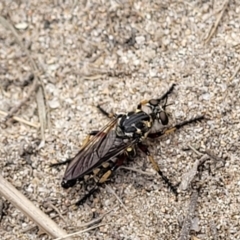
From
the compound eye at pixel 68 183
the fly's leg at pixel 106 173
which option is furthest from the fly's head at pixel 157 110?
the compound eye at pixel 68 183

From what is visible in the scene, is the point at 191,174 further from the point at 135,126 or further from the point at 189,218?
the point at 135,126

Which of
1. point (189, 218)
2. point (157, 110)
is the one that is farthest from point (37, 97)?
point (189, 218)

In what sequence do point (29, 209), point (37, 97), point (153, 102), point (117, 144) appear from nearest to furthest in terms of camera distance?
point (29, 209) → point (117, 144) → point (153, 102) → point (37, 97)

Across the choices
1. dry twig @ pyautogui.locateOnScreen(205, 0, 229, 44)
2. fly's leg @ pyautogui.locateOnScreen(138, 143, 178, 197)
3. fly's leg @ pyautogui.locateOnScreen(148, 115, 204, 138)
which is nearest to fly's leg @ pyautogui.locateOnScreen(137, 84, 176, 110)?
fly's leg @ pyautogui.locateOnScreen(148, 115, 204, 138)

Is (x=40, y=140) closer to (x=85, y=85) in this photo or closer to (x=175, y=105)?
(x=85, y=85)

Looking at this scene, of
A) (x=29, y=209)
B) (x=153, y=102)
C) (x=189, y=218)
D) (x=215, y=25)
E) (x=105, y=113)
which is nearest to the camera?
(x=189, y=218)

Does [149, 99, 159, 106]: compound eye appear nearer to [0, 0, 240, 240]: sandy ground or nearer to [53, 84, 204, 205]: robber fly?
[53, 84, 204, 205]: robber fly

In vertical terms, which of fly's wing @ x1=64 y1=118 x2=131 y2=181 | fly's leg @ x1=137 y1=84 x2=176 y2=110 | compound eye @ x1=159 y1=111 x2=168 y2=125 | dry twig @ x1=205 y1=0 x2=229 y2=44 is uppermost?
dry twig @ x1=205 y1=0 x2=229 y2=44

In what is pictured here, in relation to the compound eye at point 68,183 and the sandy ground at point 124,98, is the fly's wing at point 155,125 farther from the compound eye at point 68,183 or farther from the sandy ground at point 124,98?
the compound eye at point 68,183
